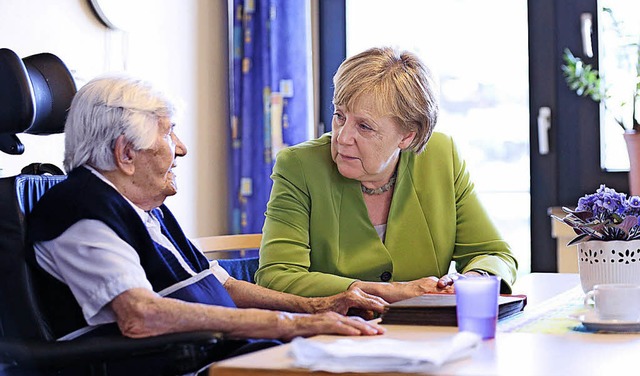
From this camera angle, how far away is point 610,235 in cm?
189

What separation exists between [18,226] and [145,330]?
1.12 ft

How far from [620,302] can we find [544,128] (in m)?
2.10

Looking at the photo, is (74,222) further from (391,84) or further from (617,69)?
(617,69)

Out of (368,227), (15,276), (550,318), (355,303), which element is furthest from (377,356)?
(368,227)

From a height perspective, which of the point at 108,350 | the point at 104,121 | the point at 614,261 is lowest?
the point at 108,350

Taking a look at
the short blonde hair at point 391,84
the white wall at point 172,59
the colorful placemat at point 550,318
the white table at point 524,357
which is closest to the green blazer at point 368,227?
the short blonde hair at point 391,84

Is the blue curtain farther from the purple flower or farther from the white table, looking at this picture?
the white table

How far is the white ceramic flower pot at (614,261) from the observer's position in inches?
73.9

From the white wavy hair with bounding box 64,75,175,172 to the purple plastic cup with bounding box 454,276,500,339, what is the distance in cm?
78

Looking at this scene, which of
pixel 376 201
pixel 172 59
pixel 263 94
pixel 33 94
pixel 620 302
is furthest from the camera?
pixel 263 94

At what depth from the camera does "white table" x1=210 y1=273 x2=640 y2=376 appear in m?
1.19

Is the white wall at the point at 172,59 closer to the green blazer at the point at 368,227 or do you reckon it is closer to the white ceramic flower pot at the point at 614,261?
the green blazer at the point at 368,227

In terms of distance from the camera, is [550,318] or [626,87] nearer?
[550,318]

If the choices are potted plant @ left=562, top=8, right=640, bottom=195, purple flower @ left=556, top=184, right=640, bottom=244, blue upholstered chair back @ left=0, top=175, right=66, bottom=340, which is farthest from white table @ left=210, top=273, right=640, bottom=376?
potted plant @ left=562, top=8, right=640, bottom=195
